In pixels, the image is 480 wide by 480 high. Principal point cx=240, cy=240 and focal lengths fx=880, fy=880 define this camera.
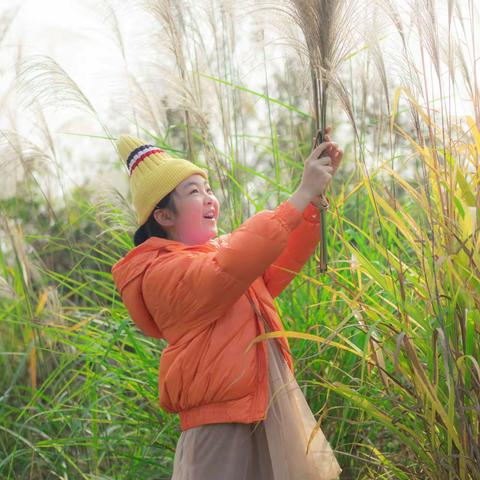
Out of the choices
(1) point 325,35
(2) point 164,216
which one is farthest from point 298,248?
(1) point 325,35

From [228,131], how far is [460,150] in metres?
1.19

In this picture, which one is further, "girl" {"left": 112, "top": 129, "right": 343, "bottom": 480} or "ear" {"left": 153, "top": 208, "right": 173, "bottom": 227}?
"ear" {"left": 153, "top": 208, "right": 173, "bottom": 227}

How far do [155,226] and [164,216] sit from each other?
0.28 feet

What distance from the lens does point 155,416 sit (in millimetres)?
3570

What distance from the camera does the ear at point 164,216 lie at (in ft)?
9.14

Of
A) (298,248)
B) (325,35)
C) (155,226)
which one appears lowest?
(298,248)

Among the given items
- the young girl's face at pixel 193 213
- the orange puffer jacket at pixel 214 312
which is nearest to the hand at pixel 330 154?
the orange puffer jacket at pixel 214 312

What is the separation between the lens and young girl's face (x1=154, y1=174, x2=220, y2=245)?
2732mm

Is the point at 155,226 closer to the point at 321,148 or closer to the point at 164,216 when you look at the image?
the point at 164,216

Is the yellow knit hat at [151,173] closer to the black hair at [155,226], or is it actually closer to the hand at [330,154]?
the black hair at [155,226]

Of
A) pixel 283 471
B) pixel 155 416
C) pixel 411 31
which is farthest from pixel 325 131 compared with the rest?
pixel 155 416

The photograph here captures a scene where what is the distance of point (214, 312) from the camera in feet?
8.34

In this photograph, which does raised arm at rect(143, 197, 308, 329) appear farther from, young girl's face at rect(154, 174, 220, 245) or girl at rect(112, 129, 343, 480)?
young girl's face at rect(154, 174, 220, 245)

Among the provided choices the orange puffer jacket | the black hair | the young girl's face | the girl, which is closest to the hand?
the girl
